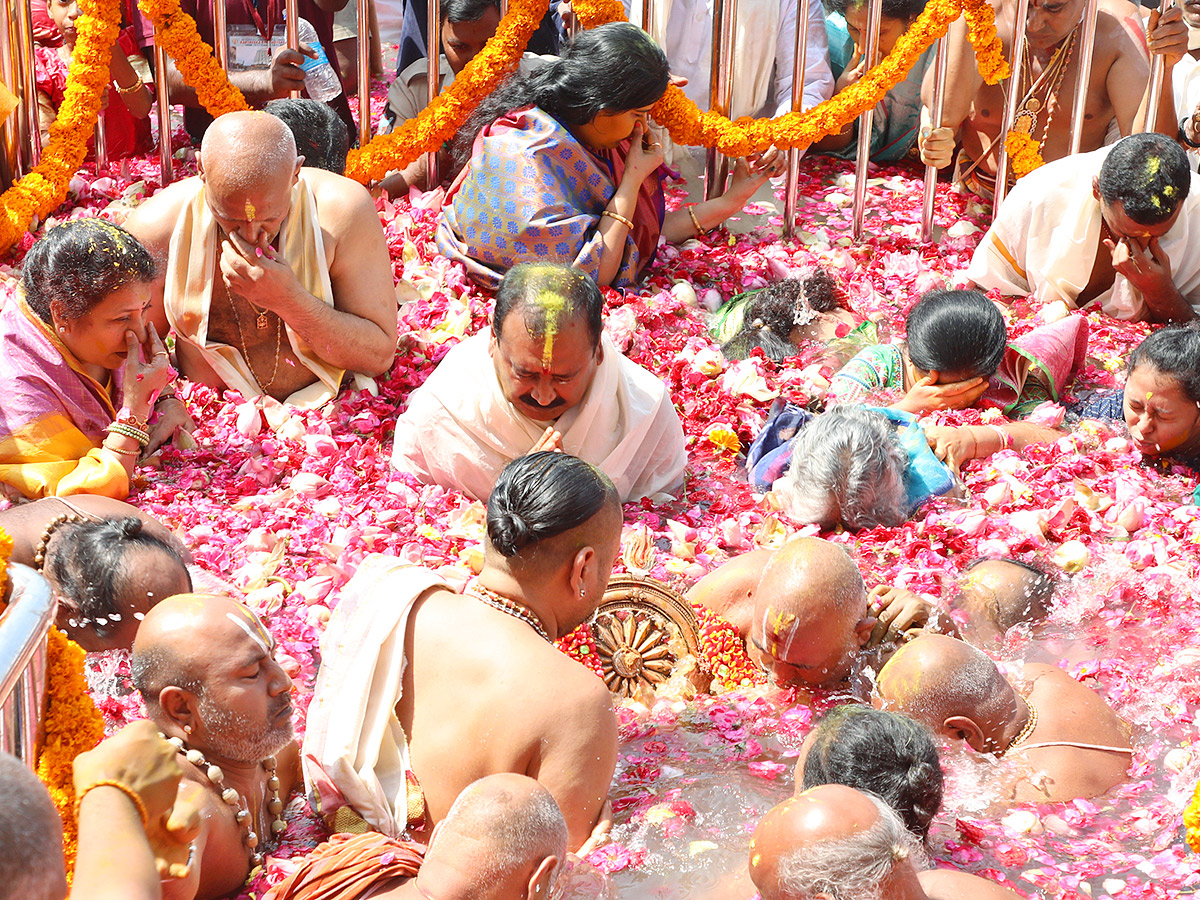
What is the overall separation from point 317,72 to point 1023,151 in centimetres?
374

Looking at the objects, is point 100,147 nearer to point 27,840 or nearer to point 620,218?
point 620,218

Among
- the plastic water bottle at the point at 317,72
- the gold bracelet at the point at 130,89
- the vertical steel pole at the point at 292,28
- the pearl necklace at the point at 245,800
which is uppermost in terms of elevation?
the vertical steel pole at the point at 292,28

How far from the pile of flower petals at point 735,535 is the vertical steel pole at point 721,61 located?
49 centimetres

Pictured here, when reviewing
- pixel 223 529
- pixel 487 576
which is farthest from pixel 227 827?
pixel 223 529

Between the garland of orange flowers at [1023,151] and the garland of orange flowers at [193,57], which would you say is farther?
the garland of orange flowers at [1023,151]

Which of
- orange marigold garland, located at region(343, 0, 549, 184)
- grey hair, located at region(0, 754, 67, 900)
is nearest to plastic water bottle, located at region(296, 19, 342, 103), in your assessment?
orange marigold garland, located at region(343, 0, 549, 184)

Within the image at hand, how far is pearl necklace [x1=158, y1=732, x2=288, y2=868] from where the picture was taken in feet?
9.57

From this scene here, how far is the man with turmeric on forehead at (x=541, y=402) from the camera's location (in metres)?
4.57

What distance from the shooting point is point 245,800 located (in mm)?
3051

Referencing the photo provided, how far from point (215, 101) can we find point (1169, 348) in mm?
4518

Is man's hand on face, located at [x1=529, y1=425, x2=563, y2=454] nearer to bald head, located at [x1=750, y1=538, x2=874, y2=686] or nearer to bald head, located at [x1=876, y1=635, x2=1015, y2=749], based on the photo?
bald head, located at [x1=750, y1=538, x2=874, y2=686]

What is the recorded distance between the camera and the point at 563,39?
739 centimetres

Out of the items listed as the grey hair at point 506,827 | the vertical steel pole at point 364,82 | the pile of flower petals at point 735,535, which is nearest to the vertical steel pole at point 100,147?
the pile of flower petals at point 735,535

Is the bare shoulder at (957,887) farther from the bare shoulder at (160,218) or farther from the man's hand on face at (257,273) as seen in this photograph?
the bare shoulder at (160,218)
